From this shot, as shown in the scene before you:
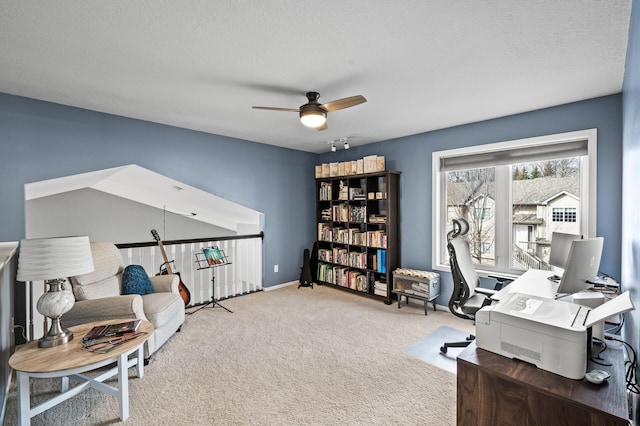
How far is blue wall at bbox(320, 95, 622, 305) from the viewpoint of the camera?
271 centimetres

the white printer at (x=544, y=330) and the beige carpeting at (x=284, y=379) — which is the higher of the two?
the white printer at (x=544, y=330)

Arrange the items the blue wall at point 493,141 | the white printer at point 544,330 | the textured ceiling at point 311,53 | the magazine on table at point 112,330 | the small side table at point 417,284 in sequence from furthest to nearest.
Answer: the small side table at point 417,284
the blue wall at point 493,141
the magazine on table at point 112,330
the textured ceiling at point 311,53
the white printer at point 544,330

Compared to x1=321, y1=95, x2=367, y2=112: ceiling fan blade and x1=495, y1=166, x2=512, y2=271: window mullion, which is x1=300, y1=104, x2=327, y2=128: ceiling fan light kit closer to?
x1=321, y1=95, x2=367, y2=112: ceiling fan blade

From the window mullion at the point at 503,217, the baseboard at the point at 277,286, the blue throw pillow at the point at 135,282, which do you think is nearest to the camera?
the blue throw pillow at the point at 135,282

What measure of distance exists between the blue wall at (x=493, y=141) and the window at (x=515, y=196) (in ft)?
0.28

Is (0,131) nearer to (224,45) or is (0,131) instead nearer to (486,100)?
(224,45)

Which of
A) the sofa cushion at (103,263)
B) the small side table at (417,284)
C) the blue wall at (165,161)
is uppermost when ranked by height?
the blue wall at (165,161)

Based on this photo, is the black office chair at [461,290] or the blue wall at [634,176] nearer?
the blue wall at [634,176]

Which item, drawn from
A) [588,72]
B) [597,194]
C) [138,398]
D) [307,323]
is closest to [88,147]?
[138,398]

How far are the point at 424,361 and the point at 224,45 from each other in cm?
289

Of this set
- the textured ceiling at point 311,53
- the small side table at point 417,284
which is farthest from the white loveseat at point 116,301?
the small side table at point 417,284

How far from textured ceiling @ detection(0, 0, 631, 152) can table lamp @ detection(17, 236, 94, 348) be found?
4.18 feet

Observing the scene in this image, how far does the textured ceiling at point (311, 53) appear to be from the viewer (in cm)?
158

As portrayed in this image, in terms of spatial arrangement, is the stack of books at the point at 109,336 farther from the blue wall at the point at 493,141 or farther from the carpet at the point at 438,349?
the blue wall at the point at 493,141
